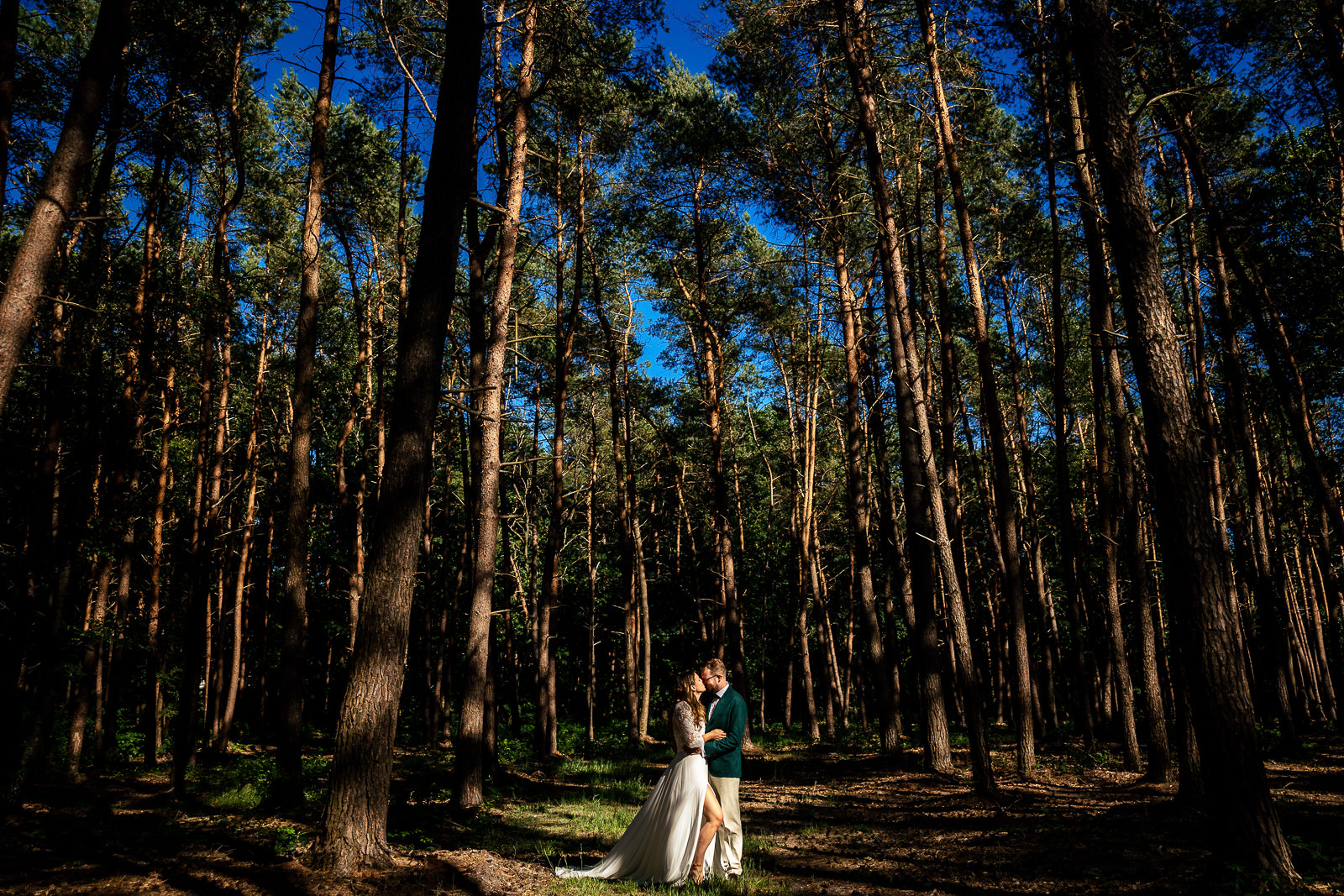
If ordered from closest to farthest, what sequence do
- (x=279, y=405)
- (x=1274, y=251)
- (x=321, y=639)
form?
1. (x=1274, y=251)
2. (x=279, y=405)
3. (x=321, y=639)

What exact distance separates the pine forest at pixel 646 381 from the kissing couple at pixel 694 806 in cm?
29

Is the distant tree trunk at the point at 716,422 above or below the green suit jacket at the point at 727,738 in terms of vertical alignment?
above

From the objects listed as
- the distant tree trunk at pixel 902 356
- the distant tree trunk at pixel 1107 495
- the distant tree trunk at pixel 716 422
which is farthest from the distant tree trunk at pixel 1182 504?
the distant tree trunk at pixel 716 422

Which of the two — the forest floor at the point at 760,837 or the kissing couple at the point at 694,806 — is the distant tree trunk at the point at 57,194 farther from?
the kissing couple at the point at 694,806

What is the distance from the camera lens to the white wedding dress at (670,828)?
5.15 m

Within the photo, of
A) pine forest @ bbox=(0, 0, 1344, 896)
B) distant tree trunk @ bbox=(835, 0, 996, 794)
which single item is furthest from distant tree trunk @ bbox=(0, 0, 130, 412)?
distant tree trunk @ bbox=(835, 0, 996, 794)

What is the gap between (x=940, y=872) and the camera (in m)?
5.59

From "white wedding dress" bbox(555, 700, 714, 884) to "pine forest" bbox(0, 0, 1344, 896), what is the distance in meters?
0.30

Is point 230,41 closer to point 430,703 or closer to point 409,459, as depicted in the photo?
point 409,459

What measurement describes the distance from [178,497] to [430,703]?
8239mm

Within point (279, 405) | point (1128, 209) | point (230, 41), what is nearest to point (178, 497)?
point (279, 405)

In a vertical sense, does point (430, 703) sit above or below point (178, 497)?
below

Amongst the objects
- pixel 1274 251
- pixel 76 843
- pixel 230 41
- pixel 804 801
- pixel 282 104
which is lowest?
pixel 804 801

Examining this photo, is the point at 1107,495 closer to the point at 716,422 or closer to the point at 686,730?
the point at 716,422
